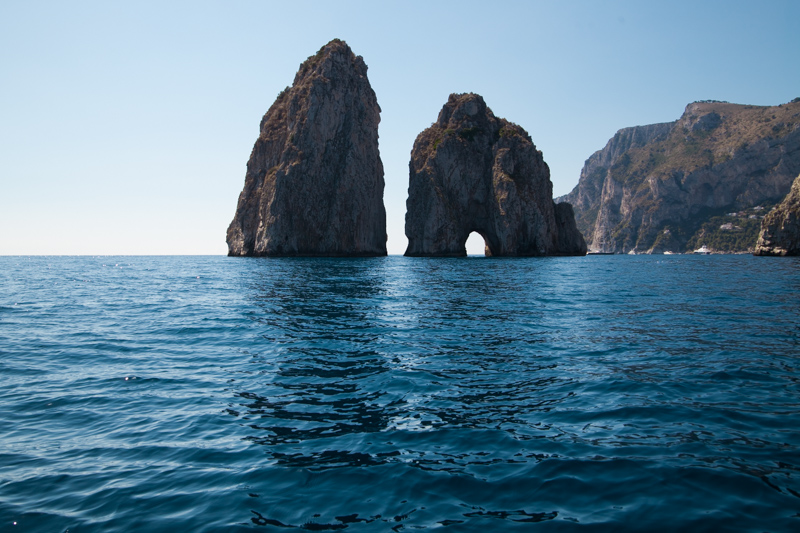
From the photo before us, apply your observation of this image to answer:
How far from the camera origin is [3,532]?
15.3 ft

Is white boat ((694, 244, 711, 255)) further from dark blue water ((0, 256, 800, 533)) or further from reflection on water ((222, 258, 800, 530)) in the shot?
dark blue water ((0, 256, 800, 533))

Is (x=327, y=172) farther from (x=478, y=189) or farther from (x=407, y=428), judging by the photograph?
(x=407, y=428)

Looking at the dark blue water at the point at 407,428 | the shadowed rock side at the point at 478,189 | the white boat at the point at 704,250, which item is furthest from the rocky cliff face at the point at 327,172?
the white boat at the point at 704,250

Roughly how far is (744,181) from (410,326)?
22349cm

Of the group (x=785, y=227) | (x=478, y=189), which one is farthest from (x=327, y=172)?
(x=785, y=227)

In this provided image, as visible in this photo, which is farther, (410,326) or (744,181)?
(744,181)

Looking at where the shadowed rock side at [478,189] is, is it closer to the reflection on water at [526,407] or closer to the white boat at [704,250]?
the reflection on water at [526,407]

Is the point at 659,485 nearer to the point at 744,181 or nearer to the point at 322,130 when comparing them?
the point at 322,130

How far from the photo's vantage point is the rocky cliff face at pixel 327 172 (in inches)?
3804

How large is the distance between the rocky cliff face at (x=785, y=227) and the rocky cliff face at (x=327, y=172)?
7700 centimetres

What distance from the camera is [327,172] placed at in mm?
99875

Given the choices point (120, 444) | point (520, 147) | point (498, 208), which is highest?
point (520, 147)

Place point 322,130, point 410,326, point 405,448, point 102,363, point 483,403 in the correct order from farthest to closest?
point 322,130
point 410,326
point 102,363
point 483,403
point 405,448

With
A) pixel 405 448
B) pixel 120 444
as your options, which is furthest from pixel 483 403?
pixel 120 444
